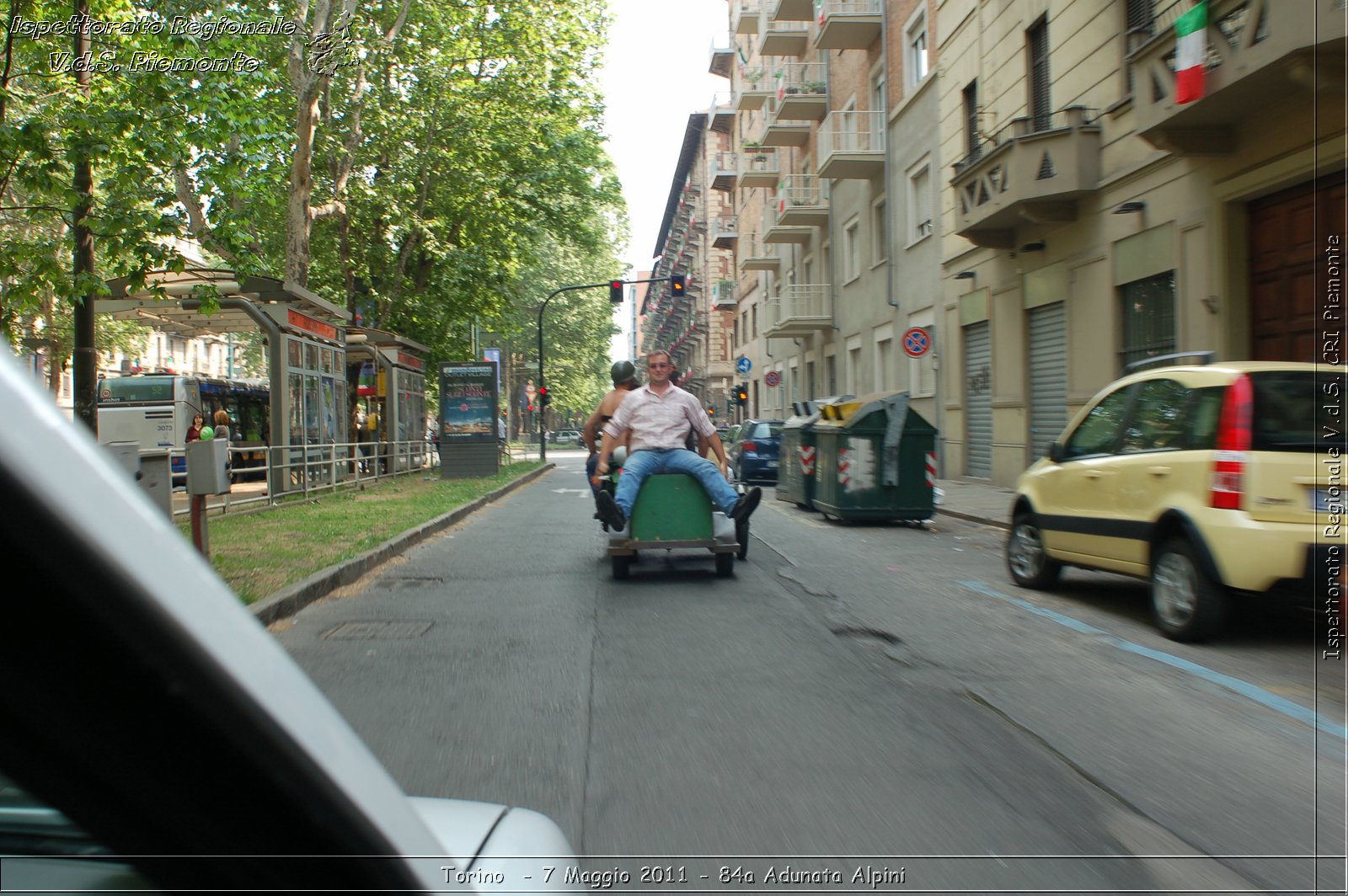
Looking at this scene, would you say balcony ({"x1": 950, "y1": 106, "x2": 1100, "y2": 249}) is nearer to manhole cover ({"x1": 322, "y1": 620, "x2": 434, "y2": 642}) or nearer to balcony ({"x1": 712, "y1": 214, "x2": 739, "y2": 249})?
manhole cover ({"x1": 322, "y1": 620, "x2": 434, "y2": 642})

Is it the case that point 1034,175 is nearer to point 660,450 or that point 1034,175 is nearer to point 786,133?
point 660,450

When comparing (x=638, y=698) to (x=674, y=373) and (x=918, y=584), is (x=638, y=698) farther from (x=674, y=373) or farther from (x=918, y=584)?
(x=674, y=373)

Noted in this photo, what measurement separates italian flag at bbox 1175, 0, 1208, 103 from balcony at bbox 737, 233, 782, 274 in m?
29.2

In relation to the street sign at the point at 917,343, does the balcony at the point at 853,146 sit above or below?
above

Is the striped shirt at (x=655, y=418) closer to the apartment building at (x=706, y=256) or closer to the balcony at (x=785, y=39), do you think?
the balcony at (x=785, y=39)

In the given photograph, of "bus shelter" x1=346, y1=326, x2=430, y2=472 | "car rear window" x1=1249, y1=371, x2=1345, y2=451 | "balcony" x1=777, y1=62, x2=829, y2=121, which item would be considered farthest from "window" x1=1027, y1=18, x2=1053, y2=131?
"balcony" x1=777, y1=62, x2=829, y2=121

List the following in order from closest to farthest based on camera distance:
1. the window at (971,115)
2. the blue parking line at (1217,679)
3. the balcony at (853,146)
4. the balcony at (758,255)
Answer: the blue parking line at (1217,679) → the window at (971,115) → the balcony at (853,146) → the balcony at (758,255)

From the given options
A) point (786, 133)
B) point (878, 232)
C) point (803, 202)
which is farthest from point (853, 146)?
point (786, 133)

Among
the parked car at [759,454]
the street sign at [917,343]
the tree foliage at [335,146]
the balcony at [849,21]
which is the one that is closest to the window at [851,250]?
the balcony at [849,21]

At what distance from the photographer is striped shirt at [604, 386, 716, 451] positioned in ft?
28.7

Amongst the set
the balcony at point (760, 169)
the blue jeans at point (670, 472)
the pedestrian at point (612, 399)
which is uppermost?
Result: the balcony at point (760, 169)

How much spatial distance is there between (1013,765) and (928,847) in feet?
3.11

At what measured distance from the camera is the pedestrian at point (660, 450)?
8.61 meters

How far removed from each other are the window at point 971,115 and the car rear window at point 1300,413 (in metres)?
15.6
